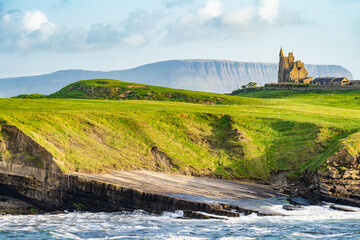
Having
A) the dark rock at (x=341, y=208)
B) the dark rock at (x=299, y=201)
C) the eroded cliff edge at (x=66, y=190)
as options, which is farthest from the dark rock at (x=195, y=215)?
the dark rock at (x=341, y=208)

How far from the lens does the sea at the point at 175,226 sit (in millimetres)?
35188

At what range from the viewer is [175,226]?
37500mm

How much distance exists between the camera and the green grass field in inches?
2024

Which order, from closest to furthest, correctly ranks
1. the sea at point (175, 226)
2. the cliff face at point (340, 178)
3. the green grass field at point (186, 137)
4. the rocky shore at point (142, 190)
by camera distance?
1. the sea at point (175, 226)
2. the rocky shore at point (142, 190)
3. the cliff face at point (340, 178)
4. the green grass field at point (186, 137)

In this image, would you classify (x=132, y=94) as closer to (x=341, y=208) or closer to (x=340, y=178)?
(x=340, y=178)

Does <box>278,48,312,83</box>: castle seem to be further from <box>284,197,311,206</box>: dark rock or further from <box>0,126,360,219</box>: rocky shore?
<box>284,197,311,206</box>: dark rock

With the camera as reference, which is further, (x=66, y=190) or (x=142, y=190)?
(x=66, y=190)

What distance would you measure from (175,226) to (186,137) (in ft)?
77.2

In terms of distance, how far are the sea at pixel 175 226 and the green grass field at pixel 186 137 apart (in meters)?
7.95

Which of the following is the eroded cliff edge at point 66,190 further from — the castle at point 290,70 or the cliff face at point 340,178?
the castle at point 290,70

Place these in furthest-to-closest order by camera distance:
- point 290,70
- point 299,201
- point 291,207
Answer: point 290,70 → point 299,201 → point 291,207

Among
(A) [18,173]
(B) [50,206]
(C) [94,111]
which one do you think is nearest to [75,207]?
(B) [50,206]

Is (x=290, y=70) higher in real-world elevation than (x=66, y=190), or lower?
higher

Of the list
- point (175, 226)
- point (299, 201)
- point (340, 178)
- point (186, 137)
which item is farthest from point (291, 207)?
point (186, 137)
